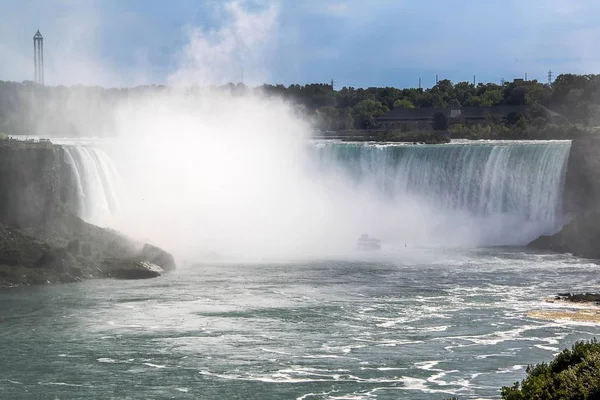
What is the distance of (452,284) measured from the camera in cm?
3369

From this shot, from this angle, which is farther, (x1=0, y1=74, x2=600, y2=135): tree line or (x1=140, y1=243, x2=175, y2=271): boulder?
(x1=0, y1=74, x2=600, y2=135): tree line

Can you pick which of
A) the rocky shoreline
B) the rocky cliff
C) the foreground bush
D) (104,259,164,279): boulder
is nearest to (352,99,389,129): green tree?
the rocky cliff

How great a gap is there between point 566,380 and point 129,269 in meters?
20.8

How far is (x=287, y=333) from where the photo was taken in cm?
2658

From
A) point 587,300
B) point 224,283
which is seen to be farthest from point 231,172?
point 587,300

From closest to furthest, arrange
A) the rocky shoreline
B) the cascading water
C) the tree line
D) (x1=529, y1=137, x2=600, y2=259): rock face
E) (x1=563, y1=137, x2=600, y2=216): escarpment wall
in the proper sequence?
the rocky shoreline, (x1=529, y1=137, x2=600, y2=259): rock face, (x1=563, y1=137, x2=600, y2=216): escarpment wall, the cascading water, the tree line

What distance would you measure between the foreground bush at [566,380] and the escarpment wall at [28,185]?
23179mm

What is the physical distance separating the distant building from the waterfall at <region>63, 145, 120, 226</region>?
37322mm

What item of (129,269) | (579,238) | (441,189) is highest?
(441,189)

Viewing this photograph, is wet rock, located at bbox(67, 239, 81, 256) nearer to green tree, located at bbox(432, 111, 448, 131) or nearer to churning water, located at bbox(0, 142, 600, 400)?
churning water, located at bbox(0, 142, 600, 400)

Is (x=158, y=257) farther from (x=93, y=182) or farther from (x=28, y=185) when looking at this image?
(x=93, y=182)

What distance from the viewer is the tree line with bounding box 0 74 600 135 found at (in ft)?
210

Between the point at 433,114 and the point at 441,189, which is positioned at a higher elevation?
the point at 433,114

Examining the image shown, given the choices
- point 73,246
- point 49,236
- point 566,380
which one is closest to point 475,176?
point 49,236
